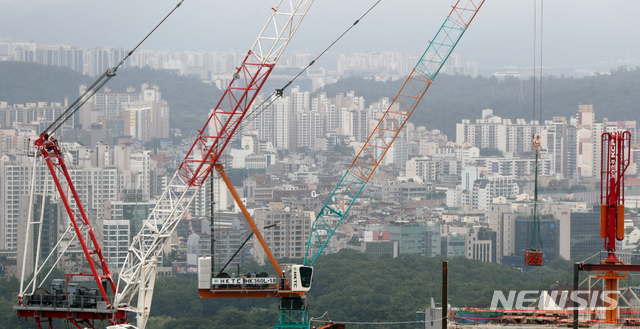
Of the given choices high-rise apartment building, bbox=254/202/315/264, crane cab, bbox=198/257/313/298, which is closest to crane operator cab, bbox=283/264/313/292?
crane cab, bbox=198/257/313/298

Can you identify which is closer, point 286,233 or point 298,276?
point 298,276

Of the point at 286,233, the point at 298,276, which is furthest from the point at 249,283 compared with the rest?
the point at 286,233

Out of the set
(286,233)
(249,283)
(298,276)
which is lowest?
(286,233)

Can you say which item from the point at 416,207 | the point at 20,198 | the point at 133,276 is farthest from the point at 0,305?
the point at 416,207

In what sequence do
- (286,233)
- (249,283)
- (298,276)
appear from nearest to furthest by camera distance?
(249,283)
(298,276)
(286,233)

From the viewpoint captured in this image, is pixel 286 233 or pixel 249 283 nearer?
pixel 249 283

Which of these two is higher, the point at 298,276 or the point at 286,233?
the point at 298,276

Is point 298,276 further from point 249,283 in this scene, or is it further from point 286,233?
point 286,233

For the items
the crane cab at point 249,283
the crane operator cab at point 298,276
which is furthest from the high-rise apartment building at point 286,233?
the crane cab at point 249,283

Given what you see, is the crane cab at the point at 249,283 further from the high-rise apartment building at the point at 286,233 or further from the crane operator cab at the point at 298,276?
the high-rise apartment building at the point at 286,233

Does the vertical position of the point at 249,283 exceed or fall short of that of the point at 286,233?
it exceeds it

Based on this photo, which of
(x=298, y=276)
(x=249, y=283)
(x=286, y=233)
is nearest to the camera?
(x=249, y=283)

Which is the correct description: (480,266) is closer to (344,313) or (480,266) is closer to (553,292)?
(344,313)
